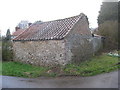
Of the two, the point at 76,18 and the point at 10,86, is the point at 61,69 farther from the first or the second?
the point at 76,18

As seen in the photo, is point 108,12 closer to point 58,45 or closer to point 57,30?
point 57,30

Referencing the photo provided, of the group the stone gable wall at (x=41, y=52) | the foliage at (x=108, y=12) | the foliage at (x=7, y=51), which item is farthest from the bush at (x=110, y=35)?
the foliage at (x=7, y=51)

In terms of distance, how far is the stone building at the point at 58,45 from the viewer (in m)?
15.0

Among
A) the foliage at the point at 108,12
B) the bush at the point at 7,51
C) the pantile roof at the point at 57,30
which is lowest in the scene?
the bush at the point at 7,51

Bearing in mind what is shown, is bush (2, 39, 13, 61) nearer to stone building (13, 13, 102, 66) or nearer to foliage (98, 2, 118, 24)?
stone building (13, 13, 102, 66)

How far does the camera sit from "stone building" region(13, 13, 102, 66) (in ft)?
49.1

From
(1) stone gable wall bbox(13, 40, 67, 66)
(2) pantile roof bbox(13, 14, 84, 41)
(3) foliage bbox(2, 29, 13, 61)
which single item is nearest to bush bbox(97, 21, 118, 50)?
(2) pantile roof bbox(13, 14, 84, 41)

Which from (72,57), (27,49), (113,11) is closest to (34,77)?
(72,57)

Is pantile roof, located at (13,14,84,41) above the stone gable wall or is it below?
above

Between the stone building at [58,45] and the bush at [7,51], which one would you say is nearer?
the stone building at [58,45]

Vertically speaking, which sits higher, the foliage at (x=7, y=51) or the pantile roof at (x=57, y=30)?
the pantile roof at (x=57, y=30)

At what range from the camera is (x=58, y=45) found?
15.0m

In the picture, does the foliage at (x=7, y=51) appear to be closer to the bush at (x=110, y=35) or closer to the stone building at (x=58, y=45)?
the stone building at (x=58, y=45)

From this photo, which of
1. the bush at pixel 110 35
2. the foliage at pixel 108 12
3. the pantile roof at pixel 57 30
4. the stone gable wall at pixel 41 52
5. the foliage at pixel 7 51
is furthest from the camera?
the foliage at pixel 108 12
